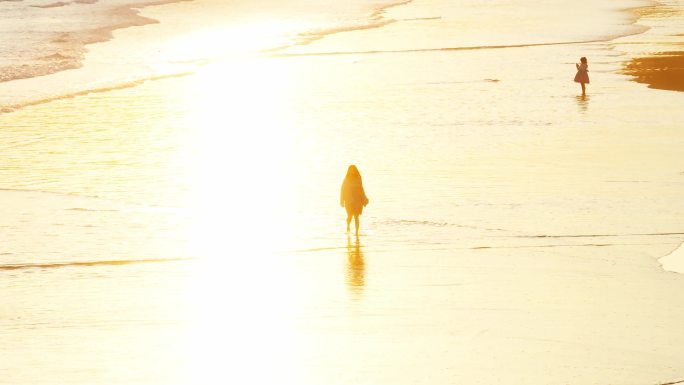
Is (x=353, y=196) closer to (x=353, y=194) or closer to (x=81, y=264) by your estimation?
(x=353, y=194)

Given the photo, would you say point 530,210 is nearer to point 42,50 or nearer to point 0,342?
point 0,342

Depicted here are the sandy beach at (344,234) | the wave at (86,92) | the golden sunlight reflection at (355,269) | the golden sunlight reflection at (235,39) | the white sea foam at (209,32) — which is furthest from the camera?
the golden sunlight reflection at (235,39)

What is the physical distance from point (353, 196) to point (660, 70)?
2257 cm

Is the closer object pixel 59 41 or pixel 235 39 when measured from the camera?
pixel 59 41

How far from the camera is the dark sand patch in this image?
33.2m

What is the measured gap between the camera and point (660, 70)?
36312 millimetres

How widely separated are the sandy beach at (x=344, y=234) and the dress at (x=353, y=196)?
0.50 m

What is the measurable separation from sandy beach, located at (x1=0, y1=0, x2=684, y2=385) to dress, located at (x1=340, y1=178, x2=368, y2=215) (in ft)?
1.64

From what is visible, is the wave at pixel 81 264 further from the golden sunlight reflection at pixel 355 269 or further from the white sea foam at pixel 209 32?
the white sea foam at pixel 209 32

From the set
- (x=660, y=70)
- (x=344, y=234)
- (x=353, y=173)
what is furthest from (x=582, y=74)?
(x=353, y=173)

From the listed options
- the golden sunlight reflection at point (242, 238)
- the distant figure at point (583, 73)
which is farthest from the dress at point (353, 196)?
the distant figure at point (583, 73)

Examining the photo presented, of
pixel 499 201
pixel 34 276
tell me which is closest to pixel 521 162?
pixel 499 201

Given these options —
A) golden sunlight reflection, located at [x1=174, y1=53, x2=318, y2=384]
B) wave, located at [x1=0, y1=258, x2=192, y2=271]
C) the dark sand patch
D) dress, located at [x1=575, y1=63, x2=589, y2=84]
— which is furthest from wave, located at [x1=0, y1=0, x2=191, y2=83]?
wave, located at [x1=0, y1=258, x2=192, y2=271]

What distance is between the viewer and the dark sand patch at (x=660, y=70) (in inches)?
1305
